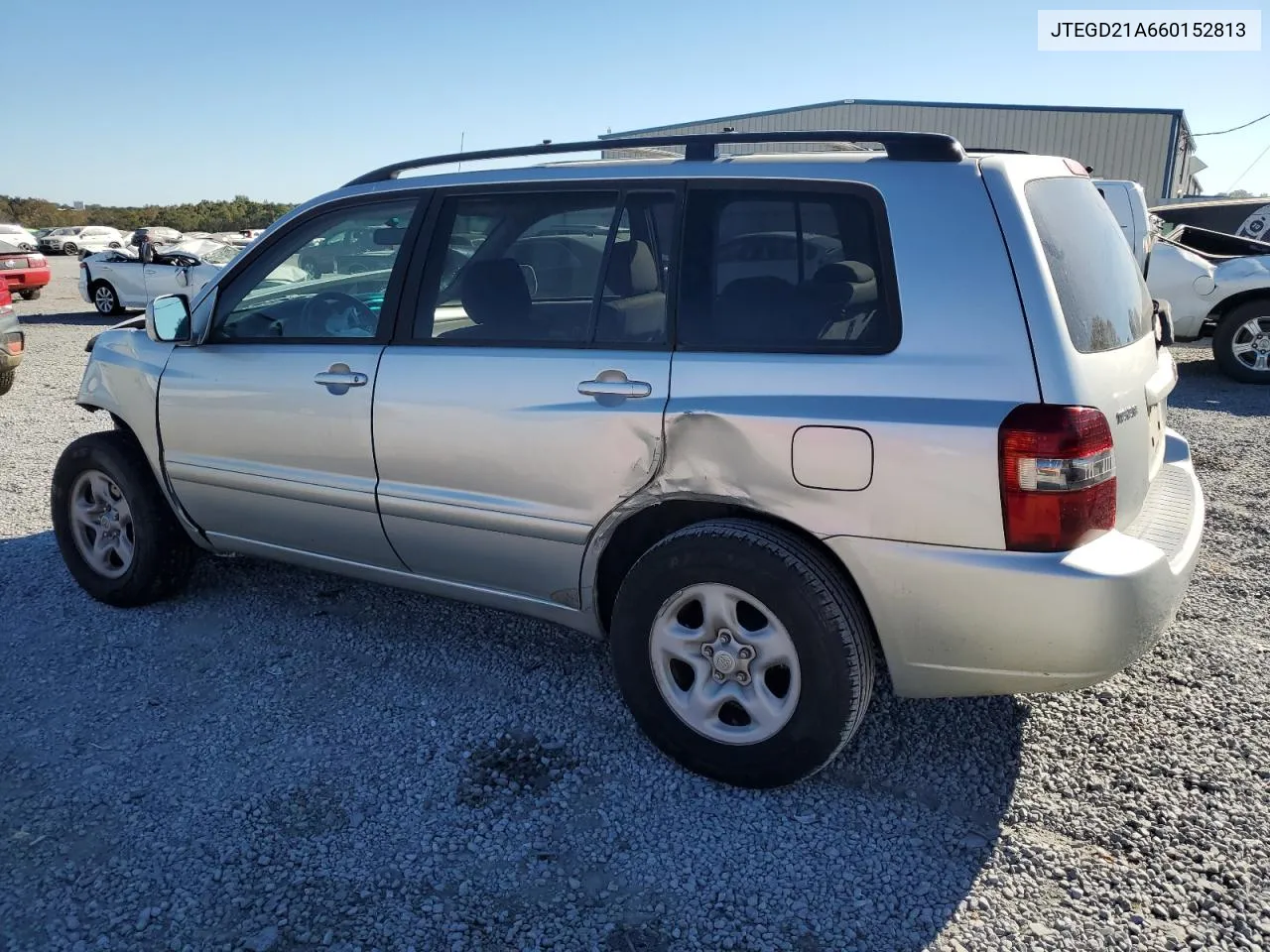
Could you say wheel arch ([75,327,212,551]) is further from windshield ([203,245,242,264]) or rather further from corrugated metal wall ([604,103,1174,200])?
corrugated metal wall ([604,103,1174,200])

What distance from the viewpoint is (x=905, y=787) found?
9.47ft

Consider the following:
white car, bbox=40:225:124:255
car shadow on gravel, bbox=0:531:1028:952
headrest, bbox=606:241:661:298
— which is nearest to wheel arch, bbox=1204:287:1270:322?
car shadow on gravel, bbox=0:531:1028:952

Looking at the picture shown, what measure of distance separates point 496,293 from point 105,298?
16.0 meters

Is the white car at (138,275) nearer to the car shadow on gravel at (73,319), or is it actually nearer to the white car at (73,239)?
the car shadow on gravel at (73,319)

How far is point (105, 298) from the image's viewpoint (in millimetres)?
16500

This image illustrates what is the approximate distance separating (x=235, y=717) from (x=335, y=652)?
55cm

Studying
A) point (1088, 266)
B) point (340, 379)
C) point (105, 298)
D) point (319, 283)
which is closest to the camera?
point (1088, 266)

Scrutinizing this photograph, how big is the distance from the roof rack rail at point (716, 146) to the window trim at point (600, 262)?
Result: 127 mm

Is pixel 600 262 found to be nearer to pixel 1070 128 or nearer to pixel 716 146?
pixel 716 146

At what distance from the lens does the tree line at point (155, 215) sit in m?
62.6

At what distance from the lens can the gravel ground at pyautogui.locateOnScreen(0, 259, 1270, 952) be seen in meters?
2.35

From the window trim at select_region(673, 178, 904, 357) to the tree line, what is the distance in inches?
2477

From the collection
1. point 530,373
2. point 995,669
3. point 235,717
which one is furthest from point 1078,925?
point 235,717

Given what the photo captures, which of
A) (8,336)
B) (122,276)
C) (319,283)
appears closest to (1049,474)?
(319,283)
